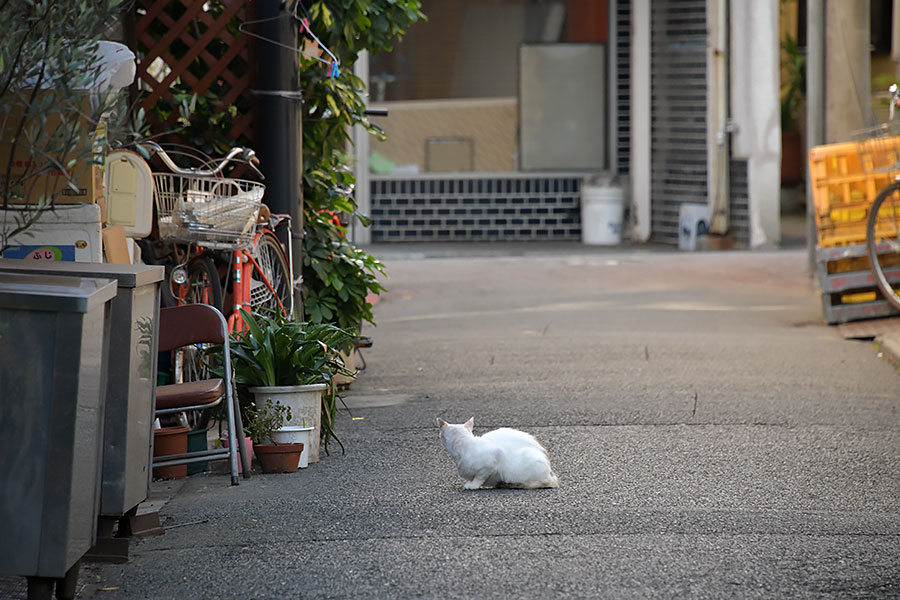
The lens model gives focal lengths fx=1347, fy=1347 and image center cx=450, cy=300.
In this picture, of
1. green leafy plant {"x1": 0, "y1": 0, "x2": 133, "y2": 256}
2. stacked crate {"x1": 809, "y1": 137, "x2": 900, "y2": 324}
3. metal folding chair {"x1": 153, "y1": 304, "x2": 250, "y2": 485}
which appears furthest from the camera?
stacked crate {"x1": 809, "y1": 137, "x2": 900, "y2": 324}

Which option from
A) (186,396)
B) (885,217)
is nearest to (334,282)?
(186,396)

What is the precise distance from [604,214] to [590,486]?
11.7m

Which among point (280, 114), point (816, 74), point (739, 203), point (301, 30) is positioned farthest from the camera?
point (739, 203)

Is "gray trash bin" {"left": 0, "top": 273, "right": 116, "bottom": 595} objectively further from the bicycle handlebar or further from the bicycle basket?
the bicycle basket

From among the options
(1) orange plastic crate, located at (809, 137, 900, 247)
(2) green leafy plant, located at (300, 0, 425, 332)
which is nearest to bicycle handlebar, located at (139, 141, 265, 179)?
(2) green leafy plant, located at (300, 0, 425, 332)

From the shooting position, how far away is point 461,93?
58.3 ft

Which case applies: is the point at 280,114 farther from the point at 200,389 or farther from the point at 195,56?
the point at 200,389

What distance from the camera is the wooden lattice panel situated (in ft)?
25.9

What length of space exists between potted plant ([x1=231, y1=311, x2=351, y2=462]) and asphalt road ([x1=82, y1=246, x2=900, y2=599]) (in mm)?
298

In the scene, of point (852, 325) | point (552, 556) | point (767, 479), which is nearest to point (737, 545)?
point (552, 556)

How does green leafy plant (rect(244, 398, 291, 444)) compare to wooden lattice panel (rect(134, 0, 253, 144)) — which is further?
wooden lattice panel (rect(134, 0, 253, 144))

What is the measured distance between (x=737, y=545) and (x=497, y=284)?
8888 millimetres

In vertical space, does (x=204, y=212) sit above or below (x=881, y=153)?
below

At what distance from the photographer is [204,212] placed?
6.89 m
